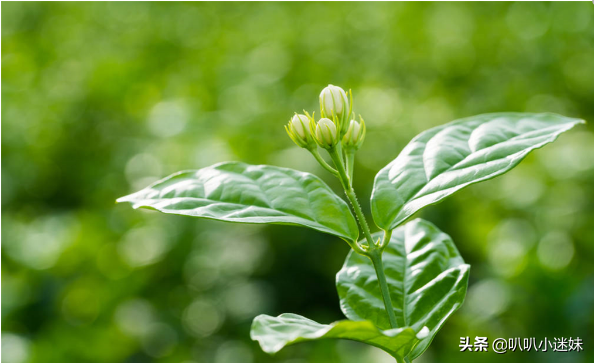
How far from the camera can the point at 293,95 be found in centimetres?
279

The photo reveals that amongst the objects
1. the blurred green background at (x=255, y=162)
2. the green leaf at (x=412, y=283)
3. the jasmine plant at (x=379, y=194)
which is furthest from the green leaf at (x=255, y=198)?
the blurred green background at (x=255, y=162)

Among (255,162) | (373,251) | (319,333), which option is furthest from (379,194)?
(255,162)

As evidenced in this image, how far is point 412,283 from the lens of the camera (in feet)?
2.31

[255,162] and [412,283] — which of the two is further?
[255,162]

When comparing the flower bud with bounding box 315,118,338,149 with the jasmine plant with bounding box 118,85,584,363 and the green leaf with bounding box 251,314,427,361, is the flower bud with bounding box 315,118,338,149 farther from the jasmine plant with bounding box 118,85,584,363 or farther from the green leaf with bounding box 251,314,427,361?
the green leaf with bounding box 251,314,427,361

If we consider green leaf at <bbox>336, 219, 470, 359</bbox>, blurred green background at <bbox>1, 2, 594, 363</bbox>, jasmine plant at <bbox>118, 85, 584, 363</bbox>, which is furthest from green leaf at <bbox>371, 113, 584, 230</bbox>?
blurred green background at <bbox>1, 2, 594, 363</bbox>

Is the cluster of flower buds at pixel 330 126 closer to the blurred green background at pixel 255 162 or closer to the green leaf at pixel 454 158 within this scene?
the green leaf at pixel 454 158

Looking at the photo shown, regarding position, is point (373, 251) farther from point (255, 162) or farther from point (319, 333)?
point (255, 162)

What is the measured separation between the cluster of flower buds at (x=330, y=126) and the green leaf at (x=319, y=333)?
20 cm

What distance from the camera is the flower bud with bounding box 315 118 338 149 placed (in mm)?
615

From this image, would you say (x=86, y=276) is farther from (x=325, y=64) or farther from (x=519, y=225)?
(x=325, y=64)

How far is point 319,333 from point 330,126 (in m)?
0.25

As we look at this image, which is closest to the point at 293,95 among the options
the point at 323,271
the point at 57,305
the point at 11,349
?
the point at 323,271

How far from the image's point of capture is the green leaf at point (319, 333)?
1.44 feet
